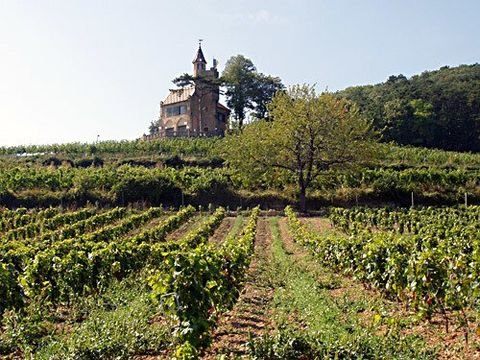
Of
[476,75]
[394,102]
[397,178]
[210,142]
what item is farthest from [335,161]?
[476,75]

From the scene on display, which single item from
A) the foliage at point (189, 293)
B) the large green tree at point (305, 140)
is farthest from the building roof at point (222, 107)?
the foliage at point (189, 293)

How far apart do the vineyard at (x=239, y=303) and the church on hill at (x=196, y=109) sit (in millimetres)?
50179

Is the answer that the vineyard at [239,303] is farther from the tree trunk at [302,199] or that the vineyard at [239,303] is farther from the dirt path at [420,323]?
the tree trunk at [302,199]

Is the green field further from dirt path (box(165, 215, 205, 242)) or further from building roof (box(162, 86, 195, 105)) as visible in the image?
building roof (box(162, 86, 195, 105))

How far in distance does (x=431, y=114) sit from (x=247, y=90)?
24.0 m

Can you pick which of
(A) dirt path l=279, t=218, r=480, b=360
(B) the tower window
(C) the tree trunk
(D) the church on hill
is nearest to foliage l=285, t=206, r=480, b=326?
(A) dirt path l=279, t=218, r=480, b=360

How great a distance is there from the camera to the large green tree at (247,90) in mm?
70250

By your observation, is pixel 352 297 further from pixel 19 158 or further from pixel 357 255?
pixel 19 158

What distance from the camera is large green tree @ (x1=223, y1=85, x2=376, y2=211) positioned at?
3709cm

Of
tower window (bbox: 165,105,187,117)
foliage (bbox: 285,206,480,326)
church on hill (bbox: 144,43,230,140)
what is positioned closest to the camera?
foliage (bbox: 285,206,480,326)

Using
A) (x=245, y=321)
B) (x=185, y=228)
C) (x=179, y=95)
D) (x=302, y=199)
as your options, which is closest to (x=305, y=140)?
(x=302, y=199)

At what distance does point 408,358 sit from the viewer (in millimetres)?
6734

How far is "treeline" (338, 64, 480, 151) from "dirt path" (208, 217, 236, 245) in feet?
140

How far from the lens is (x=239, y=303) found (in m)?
11.1
